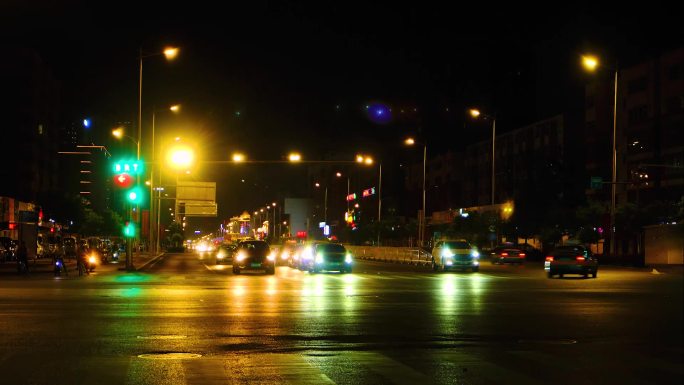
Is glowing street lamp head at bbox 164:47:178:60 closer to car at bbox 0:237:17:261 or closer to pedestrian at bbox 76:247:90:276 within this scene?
pedestrian at bbox 76:247:90:276

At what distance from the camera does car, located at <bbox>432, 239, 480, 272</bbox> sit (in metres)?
46.9

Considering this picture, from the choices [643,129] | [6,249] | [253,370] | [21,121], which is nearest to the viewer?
[253,370]

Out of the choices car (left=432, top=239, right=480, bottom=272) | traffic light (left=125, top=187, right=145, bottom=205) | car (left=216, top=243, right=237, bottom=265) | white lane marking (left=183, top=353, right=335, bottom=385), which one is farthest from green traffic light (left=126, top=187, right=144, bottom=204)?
white lane marking (left=183, top=353, right=335, bottom=385)

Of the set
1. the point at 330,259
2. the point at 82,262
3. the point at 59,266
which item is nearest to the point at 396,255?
the point at 330,259

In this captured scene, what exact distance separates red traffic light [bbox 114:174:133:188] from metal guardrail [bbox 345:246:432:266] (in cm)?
1994

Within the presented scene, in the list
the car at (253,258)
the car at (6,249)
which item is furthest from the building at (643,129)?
the car at (6,249)

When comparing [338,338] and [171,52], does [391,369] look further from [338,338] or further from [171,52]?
[171,52]

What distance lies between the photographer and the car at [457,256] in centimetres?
4688

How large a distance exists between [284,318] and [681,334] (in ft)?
24.6

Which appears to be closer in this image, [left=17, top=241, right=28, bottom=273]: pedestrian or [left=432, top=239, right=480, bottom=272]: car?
[left=17, top=241, right=28, bottom=273]: pedestrian

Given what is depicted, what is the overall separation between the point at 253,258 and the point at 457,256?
1162 cm

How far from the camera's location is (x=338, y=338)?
575 inches

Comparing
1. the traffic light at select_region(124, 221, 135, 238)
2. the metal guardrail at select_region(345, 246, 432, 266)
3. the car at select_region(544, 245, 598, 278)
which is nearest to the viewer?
the car at select_region(544, 245, 598, 278)

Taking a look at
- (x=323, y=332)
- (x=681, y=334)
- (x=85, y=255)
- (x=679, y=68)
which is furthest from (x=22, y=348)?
(x=679, y=68)
